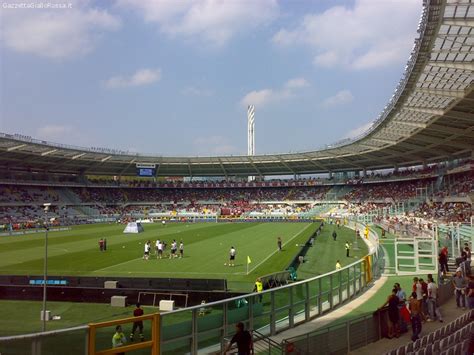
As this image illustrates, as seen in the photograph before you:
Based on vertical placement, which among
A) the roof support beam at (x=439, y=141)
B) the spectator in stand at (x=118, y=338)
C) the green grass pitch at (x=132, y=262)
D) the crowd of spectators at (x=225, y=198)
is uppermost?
the roof support beam at (x=439, y=141)

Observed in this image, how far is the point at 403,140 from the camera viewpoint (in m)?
52.7

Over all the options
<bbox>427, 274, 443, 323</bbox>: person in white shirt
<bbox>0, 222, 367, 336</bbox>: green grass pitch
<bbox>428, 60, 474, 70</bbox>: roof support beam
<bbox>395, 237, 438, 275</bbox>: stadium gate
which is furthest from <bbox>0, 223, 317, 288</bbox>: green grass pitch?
<bbox>428, 60, 474, 70</bbox>: roof support beam

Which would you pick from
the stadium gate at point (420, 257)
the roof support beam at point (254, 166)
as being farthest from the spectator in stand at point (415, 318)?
the roof support beam at point (254, 166)

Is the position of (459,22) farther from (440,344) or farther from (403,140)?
(403,140)

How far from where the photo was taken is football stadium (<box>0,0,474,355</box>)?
31.6 ft

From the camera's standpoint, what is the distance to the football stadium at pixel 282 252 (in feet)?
31.6

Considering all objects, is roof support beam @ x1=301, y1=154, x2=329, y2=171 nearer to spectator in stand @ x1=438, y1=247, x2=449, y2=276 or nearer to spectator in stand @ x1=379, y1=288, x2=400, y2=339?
spectator in stand @ x1=438, y1=247, x2=449, y2=276

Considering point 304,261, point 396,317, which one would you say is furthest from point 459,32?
point 396,317

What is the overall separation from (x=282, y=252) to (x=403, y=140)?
2873cm

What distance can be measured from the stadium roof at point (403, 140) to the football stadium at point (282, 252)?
0.55ft

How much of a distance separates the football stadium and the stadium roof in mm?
167

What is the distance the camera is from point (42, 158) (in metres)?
68.4

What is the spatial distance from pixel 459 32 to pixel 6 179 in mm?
66097

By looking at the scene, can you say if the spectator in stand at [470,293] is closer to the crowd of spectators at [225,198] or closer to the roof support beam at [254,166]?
the crowd of spectators at [225,198]
